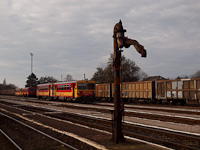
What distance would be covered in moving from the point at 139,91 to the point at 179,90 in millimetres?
6132

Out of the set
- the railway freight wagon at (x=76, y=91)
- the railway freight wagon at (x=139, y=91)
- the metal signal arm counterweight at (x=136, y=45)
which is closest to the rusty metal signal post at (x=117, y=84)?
the metal signal arm counterweight at (x=136, y=45)

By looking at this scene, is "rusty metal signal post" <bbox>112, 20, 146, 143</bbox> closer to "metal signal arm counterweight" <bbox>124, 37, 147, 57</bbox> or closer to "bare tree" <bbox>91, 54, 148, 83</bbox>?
"metal signal arm counterweight" <bbox>124, 37, 147, 57</bbox>

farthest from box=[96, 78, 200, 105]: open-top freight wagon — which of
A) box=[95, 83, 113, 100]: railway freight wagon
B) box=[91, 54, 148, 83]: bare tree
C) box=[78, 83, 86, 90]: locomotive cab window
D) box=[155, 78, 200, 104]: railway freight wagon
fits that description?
box=[91, 54, 148, 83]: bare tree

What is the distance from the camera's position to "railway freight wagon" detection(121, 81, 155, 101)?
90.2 feet

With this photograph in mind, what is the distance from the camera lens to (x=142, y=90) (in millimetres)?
28391

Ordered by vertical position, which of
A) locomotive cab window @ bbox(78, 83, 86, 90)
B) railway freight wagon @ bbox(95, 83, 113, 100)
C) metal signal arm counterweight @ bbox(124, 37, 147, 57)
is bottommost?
railway freight wagon @ bbox(95, 83, 113, 100)

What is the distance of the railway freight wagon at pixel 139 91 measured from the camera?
90.2ft

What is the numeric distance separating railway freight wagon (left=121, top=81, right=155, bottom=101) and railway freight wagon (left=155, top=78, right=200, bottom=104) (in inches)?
32.1

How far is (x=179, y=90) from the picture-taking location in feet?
78.8

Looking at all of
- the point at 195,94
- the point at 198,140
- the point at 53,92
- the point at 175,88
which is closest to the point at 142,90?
the point at 175,88

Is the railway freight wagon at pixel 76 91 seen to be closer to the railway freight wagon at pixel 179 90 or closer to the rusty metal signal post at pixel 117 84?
the railway freight wagon at pixel 179 90

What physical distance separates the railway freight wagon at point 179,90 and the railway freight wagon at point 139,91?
815 mm

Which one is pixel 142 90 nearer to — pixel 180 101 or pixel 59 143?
pixel 180 101

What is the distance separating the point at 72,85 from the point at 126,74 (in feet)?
134
